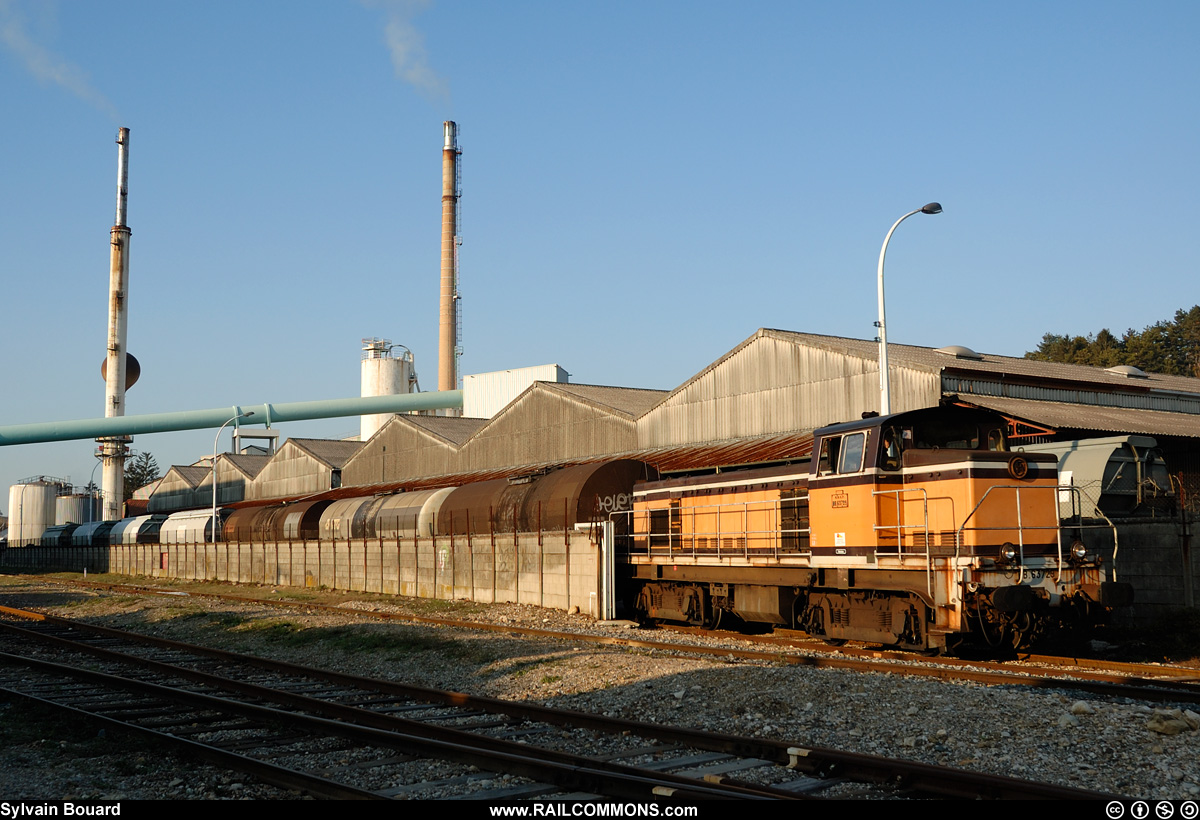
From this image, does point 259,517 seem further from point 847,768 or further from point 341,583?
point 847,768

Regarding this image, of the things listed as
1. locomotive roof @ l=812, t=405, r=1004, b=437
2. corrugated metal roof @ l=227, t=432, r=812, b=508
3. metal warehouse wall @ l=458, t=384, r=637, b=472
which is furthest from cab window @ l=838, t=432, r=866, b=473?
metal warehouse wall @ l=458, t=384, r=637, b=472

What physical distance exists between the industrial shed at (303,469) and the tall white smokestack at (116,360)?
44.0 ft

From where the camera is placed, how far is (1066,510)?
2192 cm

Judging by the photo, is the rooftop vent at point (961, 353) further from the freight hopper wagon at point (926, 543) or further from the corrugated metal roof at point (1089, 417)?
the freight hopper wagon at point (926, 543)

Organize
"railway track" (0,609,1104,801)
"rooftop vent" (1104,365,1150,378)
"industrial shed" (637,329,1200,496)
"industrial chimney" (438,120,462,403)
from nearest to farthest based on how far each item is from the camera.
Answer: "railway track" (0,609,1104,801)
"industrial shed" (637,329,1200,496)
"rooftop vent" (1104,365,1150,378)
"industrial chimney" (438,120,462,403)

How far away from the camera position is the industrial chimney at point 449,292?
77250 mm

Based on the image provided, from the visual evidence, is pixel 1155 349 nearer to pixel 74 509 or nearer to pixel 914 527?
pixel 914 527

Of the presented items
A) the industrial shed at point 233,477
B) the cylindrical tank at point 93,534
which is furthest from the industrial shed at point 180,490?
A: the cylindrical tank at point 93,534

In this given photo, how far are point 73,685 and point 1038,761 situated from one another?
14.5 metres

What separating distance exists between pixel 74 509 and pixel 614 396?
7284cm

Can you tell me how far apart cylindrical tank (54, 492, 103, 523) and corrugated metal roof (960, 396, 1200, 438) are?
306 feet

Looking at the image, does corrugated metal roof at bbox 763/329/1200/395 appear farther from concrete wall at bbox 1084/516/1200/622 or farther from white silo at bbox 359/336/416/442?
white silo at bbox 359/336/416/442

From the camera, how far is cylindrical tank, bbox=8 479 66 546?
98438 mm

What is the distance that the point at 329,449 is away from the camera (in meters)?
73.3
